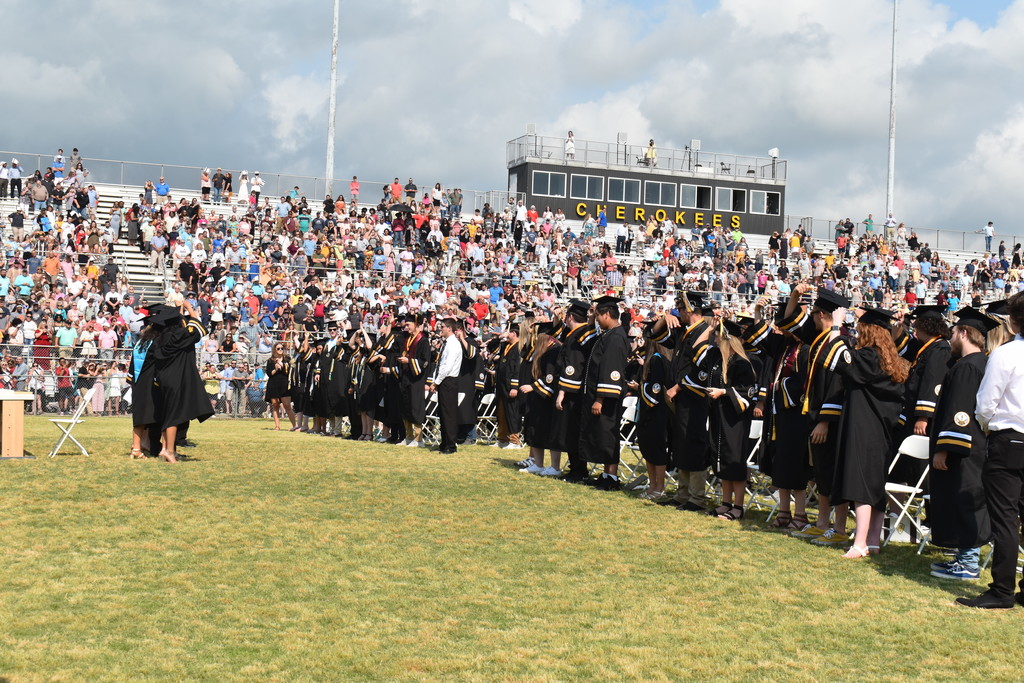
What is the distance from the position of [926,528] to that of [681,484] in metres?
2.63

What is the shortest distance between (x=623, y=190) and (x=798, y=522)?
4103 cm

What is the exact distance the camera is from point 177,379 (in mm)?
14875

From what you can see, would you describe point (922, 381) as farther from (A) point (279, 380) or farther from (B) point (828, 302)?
(A) point (279, 380)

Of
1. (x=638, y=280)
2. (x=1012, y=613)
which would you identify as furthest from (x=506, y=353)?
(x=638, y=280)

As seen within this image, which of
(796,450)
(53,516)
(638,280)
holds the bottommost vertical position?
(53,516)

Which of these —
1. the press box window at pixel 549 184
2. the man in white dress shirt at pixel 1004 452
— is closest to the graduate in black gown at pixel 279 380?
the man in white dress shirt at pixel 1004 452

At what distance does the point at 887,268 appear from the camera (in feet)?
146

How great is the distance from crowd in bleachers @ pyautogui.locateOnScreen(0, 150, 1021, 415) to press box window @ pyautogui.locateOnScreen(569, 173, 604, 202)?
137 cm

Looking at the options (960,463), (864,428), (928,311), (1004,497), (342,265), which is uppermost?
(342,265)

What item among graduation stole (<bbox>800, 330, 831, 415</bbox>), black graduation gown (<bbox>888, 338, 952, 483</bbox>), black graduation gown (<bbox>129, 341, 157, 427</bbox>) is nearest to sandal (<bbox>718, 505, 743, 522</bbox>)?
black graduation gown (<bbox>888, 338, 952, 483</bbox>)

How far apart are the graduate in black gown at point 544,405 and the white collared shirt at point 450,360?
89.2 inches

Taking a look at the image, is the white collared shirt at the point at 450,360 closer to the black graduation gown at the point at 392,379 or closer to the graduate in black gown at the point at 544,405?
the black graduation gown at the point at 392,379

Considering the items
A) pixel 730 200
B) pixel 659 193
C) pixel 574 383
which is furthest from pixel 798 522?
pixel 730 200

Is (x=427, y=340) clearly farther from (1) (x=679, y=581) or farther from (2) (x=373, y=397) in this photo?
(1) (x=679, y=581)
